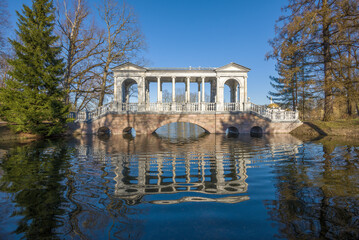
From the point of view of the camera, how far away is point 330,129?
1356 cm

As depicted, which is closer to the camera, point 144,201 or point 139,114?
point 144,201

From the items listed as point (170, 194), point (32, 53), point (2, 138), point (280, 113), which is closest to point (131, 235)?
point (170, 194)

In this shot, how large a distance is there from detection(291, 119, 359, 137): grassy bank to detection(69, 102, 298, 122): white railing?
4.34ft

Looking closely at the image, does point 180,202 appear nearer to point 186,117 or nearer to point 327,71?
point 186,117

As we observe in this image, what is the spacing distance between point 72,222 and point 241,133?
15464 millimetres

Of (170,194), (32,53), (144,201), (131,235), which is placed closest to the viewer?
(131,235)

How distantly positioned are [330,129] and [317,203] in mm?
14404

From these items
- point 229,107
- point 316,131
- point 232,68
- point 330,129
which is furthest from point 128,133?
point 330,129

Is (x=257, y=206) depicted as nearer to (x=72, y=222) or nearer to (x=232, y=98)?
(x=72, y=222)

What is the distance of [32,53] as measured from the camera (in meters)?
12.6

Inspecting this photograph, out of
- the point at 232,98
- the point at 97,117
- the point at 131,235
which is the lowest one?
the point at 131,235

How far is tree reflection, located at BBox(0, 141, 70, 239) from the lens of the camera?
210 centimetres

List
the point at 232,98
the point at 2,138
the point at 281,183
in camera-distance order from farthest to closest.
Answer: the point at 232,98 < the point at 2,138 < the point at 281,183

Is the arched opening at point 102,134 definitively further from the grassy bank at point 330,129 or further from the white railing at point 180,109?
the grassy bank at point 330,129
